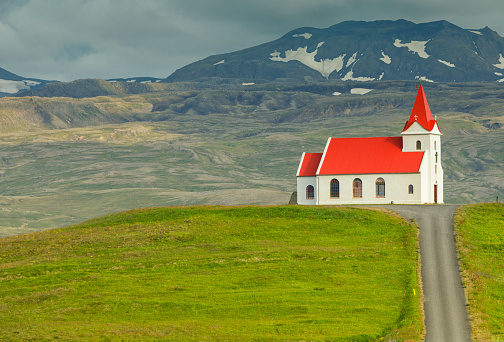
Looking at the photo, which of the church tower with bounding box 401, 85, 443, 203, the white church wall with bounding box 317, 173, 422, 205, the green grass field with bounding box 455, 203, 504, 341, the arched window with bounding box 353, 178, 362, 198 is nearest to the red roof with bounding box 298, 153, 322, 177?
the white church wall with bounding box 317, 173, 422, 205

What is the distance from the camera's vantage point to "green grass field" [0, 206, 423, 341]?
124ft

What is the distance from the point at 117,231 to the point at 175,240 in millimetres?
9119

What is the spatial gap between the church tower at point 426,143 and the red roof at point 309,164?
1123 cm

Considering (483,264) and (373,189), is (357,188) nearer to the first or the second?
(373,189)

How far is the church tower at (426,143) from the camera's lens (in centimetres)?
9156

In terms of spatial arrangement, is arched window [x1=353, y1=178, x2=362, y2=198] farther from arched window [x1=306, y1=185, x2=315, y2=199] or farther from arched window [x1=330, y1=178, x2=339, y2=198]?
arched window [x1=306, y1=185, x2=315, y2=199]

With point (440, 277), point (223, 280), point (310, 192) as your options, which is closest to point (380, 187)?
point (310, 192)

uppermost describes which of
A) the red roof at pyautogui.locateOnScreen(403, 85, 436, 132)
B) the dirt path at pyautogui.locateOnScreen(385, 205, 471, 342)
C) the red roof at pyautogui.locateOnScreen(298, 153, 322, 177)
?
the red roof at pyautogui.locateOnScreen(403, 85, 436, 132)

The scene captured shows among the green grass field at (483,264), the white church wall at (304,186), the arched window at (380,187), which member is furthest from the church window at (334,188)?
the green grass field at (483,264)

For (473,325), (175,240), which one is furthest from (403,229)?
(473,325)

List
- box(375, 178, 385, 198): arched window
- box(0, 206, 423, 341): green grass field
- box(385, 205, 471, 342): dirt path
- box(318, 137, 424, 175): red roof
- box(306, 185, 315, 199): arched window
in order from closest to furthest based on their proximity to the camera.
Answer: box(0, 206, 423, 341): green grass field → box(385, 205, 471, 342): dirt path → box(375, 178, 385, 198): arched window → box(318, 137, 424, 175): red roof → box(306, 185, 315, 199): arched window

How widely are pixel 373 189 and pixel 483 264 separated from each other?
38.0 m

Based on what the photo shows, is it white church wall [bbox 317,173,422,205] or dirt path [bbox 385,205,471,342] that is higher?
white church wall [bbox 317,173,422,205]

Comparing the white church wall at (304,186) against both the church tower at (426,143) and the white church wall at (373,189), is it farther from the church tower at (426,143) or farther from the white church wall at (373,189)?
the church tower at (426,143)
